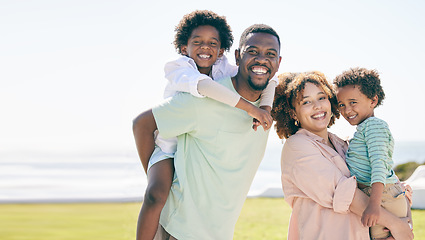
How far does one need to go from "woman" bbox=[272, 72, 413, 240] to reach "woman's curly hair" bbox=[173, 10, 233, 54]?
71 centimetres

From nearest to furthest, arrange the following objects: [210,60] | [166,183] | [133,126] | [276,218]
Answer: [166,183], [133,126], [210,60], [276,218]

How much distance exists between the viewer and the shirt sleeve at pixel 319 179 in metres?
2.50

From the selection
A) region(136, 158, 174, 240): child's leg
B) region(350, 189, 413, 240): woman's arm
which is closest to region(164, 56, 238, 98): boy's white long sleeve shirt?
region(136, 158, 174, 240): child's leg

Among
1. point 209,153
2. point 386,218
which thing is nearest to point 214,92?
point 209,153

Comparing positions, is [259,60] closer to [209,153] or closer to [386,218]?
[209,153]

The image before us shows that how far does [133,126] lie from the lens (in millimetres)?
2807

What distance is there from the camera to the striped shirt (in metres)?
2.53

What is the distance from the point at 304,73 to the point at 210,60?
73 cm

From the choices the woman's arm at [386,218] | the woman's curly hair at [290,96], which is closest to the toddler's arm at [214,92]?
the woman's curly hair at [290,96]

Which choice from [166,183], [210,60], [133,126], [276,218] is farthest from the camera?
[276,218]

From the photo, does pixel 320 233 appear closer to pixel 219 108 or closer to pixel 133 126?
pixel 219 108

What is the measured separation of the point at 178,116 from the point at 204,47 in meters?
0.76

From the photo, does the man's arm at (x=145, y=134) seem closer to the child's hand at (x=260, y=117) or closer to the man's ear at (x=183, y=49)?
the child's hand at (x=260, y=117)

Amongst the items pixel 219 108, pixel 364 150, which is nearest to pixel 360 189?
pixel 364 150
